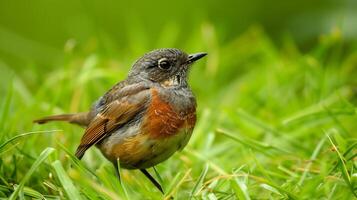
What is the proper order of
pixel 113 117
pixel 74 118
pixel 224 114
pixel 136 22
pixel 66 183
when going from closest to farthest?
pixel 66 183 → pixel 113 117 → pixel 74 118 → pixel 224 114 → pixel 136 22

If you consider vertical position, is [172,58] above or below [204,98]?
above

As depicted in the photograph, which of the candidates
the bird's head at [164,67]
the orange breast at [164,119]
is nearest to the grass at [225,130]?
the orange breast at [164,119]

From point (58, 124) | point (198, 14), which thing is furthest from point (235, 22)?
point (58, 124)

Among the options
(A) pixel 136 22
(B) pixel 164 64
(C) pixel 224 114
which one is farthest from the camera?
(A) pixel 136 22

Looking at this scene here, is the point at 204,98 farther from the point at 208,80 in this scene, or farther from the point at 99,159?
the point at 99,159

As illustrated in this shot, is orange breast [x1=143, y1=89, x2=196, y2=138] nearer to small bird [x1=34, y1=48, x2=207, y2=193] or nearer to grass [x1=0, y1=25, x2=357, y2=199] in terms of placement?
small bird [x1=34, y1=48, x2=207, y2=193]

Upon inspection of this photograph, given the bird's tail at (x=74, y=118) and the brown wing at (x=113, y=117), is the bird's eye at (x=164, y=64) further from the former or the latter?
the bird's tail at (x=74, y=118)

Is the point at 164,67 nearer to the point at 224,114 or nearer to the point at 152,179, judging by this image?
the point at 152,179

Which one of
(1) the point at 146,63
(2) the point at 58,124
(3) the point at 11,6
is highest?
(3) the point at 11,6

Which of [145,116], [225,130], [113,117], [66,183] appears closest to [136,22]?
[225,130]
